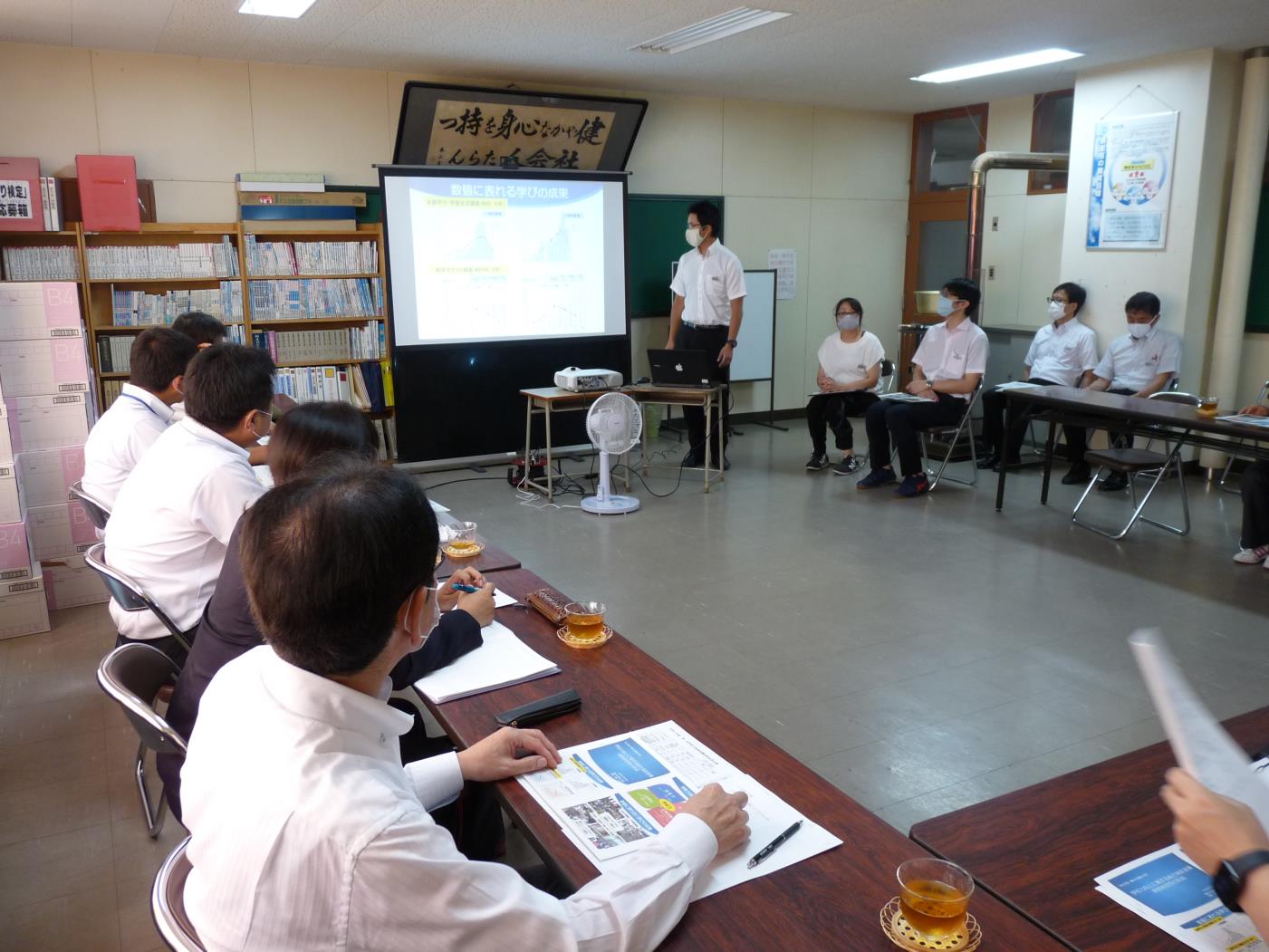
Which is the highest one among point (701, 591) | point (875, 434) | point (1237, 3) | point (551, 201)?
point (1237, 3)

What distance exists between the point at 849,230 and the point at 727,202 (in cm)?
142

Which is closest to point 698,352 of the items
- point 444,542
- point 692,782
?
point 444,542

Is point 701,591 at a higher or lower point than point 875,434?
lower

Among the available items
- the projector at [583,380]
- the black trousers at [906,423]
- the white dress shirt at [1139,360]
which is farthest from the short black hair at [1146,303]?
the projector at [583,380]

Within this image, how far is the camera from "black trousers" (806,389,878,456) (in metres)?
6.84

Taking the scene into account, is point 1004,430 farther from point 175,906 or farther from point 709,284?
point 175,906

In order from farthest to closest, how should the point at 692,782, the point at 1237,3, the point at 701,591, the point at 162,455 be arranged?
the point at 1237,3, the point at 701,591, the point at 162,455, the point at 692,782

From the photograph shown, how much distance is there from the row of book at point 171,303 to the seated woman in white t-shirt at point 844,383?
4123 mm

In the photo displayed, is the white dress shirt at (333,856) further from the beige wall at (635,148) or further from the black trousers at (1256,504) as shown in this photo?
the beige wall at (635,148)

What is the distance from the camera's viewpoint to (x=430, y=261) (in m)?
6.73

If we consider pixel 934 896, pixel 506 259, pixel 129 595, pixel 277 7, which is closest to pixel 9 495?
pixel 129 595

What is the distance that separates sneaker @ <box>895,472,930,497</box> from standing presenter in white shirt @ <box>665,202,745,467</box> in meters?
1.26

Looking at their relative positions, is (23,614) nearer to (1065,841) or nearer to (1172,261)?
(1065,841)

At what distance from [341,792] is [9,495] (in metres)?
3.77
